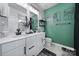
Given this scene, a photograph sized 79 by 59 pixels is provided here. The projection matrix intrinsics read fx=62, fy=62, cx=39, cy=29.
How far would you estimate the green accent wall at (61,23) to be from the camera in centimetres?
120

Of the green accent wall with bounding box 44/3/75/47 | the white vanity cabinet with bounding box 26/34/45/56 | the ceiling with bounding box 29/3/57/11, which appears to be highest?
the ceiling with bounding box 29/3/57/11

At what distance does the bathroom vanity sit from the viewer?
854 millimetres

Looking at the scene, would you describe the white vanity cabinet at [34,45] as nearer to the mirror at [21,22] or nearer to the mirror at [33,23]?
the mirror at [33,23]

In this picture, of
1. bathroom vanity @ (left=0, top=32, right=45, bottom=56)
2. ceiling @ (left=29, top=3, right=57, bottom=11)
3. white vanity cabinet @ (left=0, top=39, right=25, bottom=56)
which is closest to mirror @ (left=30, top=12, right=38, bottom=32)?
bathroom vanity @ (left=0, top=32, right=45, bottom=56)

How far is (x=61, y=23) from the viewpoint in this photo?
127 centimetres

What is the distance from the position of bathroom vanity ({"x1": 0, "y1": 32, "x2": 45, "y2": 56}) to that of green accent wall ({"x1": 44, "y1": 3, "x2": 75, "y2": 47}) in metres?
0.24

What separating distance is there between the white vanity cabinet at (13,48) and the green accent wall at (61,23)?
1.89 ft

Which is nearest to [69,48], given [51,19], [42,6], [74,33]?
[74,33]

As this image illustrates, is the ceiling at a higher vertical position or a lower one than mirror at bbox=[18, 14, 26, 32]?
higher

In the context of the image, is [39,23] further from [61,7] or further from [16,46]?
[16,46]

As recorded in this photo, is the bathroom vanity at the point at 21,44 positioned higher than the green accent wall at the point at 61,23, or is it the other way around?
the green accent wall at the point at 61,23

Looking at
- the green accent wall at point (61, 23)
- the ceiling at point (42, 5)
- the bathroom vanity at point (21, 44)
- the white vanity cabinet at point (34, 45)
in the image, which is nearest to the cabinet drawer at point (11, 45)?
the bathroom vanity at point (21, 44)

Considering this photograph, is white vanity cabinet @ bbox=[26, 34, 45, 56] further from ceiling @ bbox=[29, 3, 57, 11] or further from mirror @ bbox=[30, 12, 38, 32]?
ceiling @ bbox=[29, 3, 57, 11]

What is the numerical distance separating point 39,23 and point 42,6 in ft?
1.18
